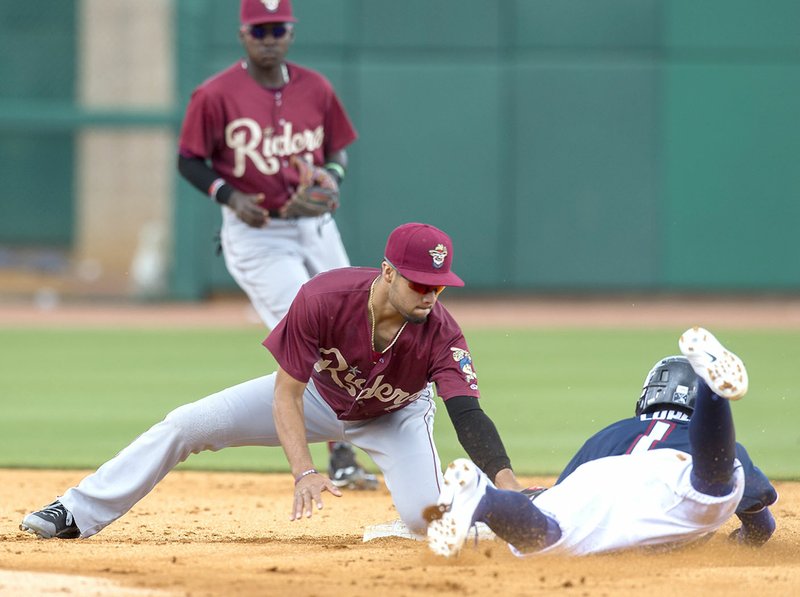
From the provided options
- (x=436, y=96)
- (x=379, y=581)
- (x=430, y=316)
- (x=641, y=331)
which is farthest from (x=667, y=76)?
(x=379, y=581)

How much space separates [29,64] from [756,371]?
1140cm

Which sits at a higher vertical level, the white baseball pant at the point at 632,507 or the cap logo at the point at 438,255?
the cap logo at the point at 438,255

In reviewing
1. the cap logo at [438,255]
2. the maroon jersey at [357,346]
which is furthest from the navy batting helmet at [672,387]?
the cap logo at [438,255]

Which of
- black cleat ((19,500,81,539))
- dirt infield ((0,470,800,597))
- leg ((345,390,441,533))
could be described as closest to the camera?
dirt infield ((0,470,800,597))

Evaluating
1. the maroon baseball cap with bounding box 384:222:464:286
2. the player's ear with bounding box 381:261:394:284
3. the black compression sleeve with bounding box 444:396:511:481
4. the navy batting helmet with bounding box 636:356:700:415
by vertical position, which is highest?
the maroon baseball cap with bounding box 384:222:464:286

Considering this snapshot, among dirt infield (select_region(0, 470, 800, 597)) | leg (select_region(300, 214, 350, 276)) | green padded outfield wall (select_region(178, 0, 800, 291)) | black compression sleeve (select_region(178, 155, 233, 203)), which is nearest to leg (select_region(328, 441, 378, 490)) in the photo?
dirt infield (select_region(0, 470, 800, 597))

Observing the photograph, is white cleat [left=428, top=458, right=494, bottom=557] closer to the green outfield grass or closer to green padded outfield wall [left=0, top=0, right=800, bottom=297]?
the green outfield grass

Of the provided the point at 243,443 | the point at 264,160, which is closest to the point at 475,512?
the point at 243,443

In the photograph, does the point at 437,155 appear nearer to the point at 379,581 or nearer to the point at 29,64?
the point at 29,64

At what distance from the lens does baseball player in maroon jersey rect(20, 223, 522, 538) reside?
4402 millimetres

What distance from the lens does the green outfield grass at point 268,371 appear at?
7.27m

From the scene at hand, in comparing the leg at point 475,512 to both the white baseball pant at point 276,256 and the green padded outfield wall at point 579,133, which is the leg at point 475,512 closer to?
the white baseball pant at point 276,256

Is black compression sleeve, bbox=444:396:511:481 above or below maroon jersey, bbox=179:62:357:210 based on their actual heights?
below

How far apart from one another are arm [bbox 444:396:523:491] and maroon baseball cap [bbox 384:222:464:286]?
52 cm
